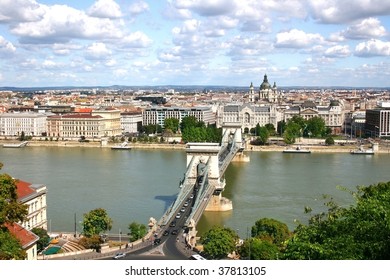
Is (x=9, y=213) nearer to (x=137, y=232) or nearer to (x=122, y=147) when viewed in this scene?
(x=137, y=232)

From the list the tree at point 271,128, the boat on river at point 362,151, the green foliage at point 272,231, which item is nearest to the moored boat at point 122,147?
the tree at point 271,128

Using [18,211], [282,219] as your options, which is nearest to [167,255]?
[18,211]

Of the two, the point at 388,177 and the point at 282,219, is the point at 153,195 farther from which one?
the point at 388,177

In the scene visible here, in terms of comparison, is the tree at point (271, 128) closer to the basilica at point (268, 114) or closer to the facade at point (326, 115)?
the basilica at point (268, 114)

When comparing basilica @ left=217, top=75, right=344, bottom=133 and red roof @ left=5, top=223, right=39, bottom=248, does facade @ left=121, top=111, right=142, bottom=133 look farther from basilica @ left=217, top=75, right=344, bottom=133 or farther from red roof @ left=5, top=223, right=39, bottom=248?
red roof @ left=5, top=223, right=39, bottom=248

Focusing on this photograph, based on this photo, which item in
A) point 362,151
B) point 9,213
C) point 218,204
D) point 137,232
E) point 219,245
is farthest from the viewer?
point 362,151

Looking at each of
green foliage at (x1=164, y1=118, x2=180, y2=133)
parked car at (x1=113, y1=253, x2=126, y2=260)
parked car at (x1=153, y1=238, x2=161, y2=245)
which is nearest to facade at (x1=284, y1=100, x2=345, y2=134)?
green foliage at (x1=164, y1=118, x2=180, y2=133)

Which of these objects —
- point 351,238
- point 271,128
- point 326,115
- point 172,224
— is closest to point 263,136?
point 271,128
